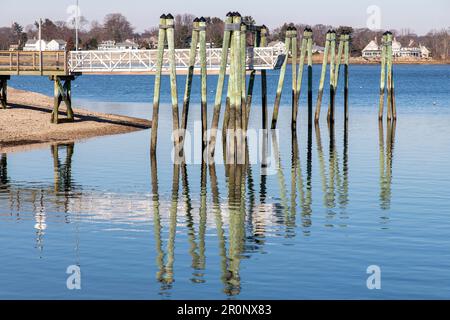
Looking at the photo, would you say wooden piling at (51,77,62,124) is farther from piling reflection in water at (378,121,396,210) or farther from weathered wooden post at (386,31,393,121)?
weathered wooden post at (386,31,393,121)

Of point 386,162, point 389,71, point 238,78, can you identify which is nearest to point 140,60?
point 238,78

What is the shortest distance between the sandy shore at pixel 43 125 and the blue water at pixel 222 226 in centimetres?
207

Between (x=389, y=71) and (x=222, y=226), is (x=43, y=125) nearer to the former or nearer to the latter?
(x=389, y=71)

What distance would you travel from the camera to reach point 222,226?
24109mm

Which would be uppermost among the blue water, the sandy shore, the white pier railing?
the white pier railing

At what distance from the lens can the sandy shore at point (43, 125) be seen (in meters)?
42.5

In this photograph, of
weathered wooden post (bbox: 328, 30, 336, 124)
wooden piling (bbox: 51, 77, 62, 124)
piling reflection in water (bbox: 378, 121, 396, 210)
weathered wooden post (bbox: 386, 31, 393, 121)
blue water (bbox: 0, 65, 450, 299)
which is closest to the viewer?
blue water (bbox: 0, 65, 450, 299)

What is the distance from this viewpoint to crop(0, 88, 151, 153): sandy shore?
1672 inches

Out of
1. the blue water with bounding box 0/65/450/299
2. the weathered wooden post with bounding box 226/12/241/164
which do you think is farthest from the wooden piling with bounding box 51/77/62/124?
the weathered wooden post with bounding box 226/12/241/164

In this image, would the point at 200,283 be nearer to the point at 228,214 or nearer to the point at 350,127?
the point at 228,214

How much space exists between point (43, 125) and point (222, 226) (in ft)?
79.6

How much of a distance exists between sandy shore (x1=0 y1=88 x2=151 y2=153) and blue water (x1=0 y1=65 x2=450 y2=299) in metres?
2.07

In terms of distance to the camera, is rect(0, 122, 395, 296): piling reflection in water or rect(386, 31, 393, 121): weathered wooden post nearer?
rect(0, 122, 395, 296): piling reflection in water

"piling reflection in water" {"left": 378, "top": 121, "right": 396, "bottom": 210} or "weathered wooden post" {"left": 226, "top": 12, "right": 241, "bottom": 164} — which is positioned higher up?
"weathered wooden post" {"left": 226, "top": 12, "right": 241, "bottom": 164}
